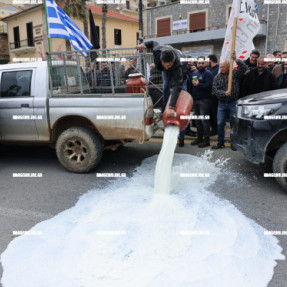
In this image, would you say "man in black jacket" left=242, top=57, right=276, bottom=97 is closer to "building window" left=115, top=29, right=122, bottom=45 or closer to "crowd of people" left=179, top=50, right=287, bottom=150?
"crowd of people" left=179, top=50, right=287, bottom=150

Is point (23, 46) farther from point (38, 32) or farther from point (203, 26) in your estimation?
point (203, 26)

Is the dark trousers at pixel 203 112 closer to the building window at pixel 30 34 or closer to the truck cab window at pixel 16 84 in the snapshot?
the truck cab window at pixel 16 84

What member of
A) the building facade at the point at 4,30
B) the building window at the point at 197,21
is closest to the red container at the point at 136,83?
the building window at the point at 197,21

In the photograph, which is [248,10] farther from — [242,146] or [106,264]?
[106,264]

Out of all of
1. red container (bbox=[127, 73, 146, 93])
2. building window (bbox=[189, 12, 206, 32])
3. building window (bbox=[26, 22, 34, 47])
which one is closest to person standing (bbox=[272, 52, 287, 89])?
red container (bbox=[127, 73, 146, 93])

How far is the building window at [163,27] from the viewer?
24916 millimetres

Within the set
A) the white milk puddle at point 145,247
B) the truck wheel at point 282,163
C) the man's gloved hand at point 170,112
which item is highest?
the man's gloved hand at point 170,112

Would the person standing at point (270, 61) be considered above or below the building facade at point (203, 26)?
below

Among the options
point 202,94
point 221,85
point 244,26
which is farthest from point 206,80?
point 244,26

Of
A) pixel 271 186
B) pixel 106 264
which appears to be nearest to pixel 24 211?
pixel 106 264

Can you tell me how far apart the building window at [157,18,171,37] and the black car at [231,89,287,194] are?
22.3 metres

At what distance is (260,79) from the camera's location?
19.0ft

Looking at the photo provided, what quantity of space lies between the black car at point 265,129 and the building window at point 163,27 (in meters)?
22.3

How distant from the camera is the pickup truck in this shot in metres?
4.57
